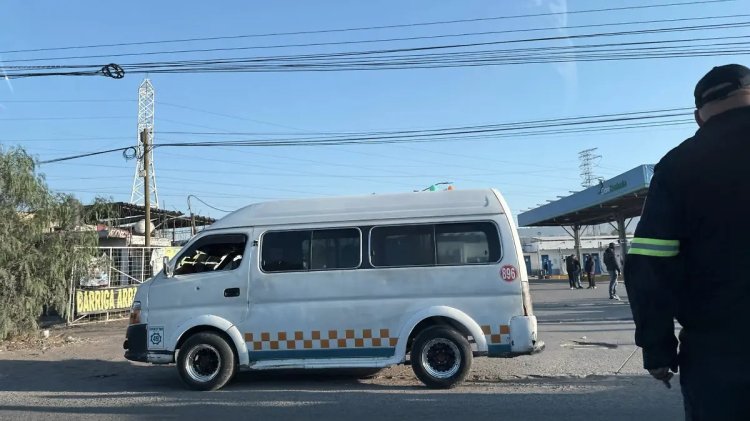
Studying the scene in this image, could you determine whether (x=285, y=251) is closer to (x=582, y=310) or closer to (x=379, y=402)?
(x=379, y=402)

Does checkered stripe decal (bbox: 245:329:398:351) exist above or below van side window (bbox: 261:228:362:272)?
below

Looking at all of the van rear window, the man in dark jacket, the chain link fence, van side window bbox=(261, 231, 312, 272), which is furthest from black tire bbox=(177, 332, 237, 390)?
the chain link fence

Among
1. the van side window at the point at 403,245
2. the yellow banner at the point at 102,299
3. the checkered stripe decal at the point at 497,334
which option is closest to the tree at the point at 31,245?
the yellow banner at the point at 102,299

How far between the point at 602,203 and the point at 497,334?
21707mm

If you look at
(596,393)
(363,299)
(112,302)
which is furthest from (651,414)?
(112,302)

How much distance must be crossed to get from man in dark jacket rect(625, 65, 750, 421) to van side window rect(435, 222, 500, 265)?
17.4 ft

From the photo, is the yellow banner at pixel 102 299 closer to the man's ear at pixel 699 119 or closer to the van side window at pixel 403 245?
the van side window at pixel 403 245

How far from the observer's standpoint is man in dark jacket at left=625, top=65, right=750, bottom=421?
221cm

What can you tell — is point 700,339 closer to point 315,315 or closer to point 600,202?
point 315,315

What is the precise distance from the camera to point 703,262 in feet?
7.55

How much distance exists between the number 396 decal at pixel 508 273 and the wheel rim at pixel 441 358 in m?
1.11

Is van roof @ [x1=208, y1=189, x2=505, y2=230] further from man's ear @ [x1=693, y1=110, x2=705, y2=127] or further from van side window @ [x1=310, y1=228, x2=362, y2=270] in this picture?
man's ear @ [x1=693, y1=110, x2=705, y2=127]

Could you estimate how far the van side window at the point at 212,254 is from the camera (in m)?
8.38

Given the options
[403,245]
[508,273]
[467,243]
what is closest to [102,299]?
[403,245]
